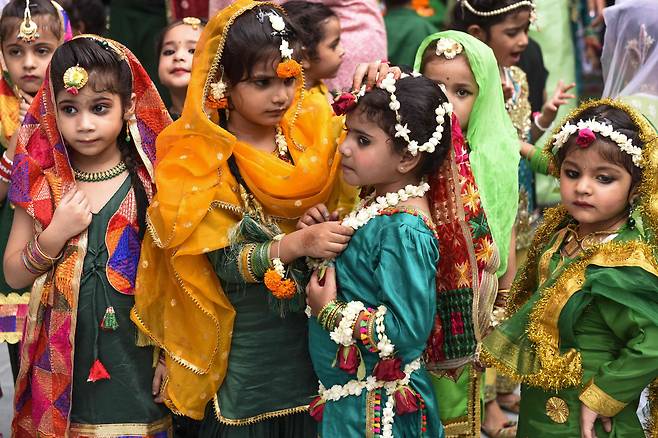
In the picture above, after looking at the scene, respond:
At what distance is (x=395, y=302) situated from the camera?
7.88 ft

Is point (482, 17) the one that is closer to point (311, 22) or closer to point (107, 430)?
point (311, 22)

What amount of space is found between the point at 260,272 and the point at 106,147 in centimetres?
70

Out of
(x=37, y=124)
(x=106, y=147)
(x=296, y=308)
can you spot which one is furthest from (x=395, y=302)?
(x=37, y=124)

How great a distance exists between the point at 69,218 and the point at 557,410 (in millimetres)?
1575

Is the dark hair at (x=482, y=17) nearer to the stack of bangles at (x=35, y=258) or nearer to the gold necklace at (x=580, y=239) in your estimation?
the gold necklace at (x=580, y=239)

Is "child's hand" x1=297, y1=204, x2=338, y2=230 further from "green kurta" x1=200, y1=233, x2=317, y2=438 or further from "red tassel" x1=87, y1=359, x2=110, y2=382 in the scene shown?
"red tassel" x1=87, y1=359, x2=110, y2=382

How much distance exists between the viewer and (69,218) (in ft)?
9.20

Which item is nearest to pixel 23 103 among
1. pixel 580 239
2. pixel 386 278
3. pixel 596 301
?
pixel 386 278

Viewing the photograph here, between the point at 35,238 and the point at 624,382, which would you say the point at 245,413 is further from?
the point at 624,382

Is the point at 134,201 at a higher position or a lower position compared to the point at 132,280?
higher

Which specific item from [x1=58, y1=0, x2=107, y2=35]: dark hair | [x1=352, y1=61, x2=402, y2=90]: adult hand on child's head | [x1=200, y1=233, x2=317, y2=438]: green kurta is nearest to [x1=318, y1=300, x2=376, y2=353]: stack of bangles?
[x1=200, y1=233, x2=317, y2=438]: green kurta

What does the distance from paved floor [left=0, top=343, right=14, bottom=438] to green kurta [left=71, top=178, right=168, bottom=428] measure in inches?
45.1

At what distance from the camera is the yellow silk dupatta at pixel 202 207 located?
8.82 feet

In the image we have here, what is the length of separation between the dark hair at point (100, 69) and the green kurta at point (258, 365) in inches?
14.0
